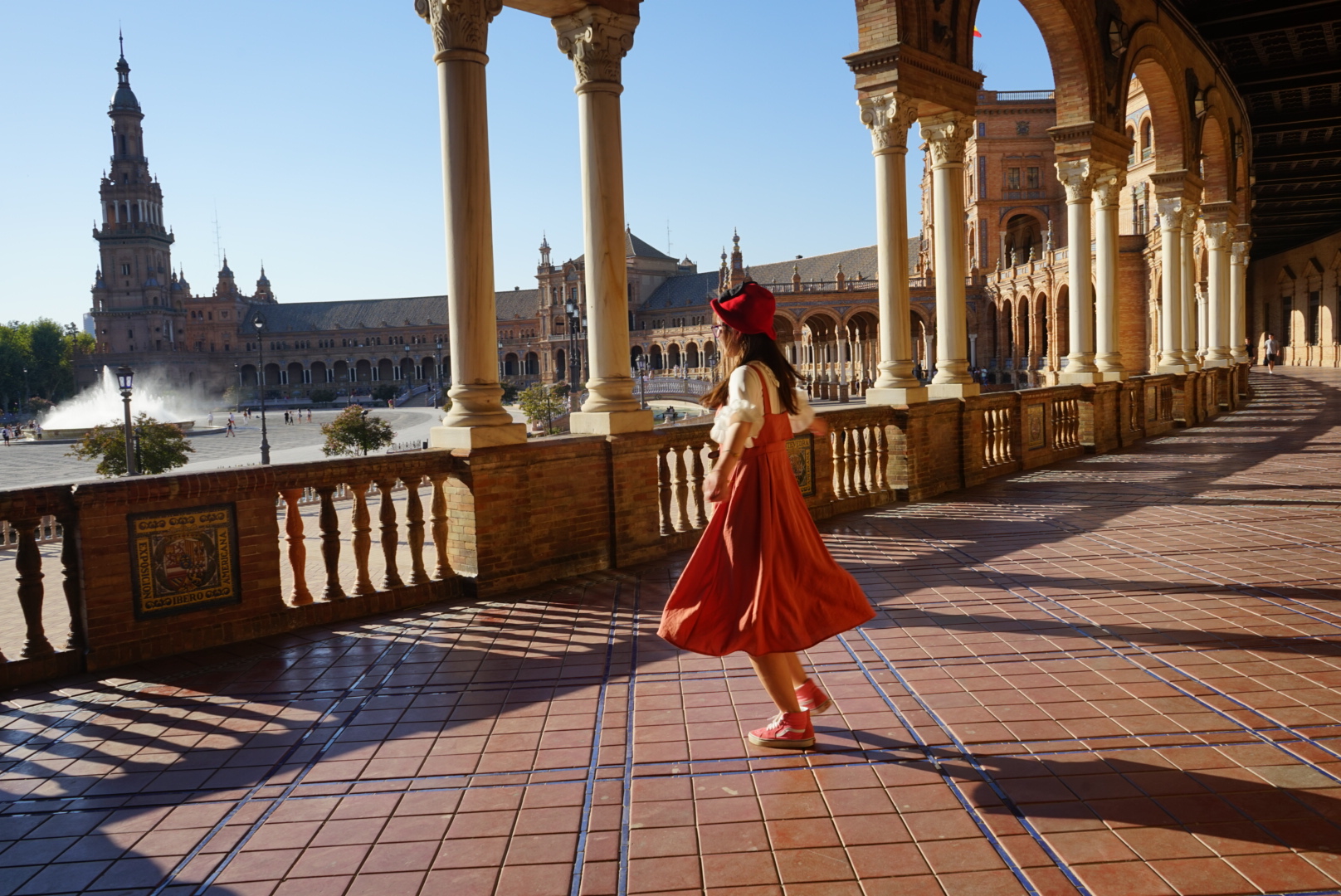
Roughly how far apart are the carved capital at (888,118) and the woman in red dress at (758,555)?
7388 millimetres

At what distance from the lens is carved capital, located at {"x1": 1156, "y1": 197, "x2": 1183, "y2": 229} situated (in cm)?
1939

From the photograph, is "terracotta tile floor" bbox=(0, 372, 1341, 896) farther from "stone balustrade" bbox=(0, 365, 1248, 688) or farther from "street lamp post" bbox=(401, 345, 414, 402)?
"street lamp post" bbox=(401, 345, 414, 402)

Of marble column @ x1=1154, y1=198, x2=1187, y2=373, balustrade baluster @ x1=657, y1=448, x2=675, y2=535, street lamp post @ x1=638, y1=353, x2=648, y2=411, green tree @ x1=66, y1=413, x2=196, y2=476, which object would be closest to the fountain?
green tree @ x1=66, y1=413, x2=196, y2=476

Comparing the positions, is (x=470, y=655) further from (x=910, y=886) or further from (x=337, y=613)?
(x=910, y=886)

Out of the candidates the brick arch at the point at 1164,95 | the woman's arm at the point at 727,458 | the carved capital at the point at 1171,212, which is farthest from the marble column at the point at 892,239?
the carved capital at the point at 1171,212

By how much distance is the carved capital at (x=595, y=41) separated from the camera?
24.7 feet

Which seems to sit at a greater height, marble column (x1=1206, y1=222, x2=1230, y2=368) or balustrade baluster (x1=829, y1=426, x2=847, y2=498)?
marble column (x1=1206, y1=222, x2=1230, y2=368)

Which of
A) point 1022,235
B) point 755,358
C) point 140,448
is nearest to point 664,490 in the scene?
point 755,358

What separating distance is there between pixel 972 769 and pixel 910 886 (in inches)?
34.3

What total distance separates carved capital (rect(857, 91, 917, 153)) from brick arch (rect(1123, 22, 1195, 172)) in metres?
7.91

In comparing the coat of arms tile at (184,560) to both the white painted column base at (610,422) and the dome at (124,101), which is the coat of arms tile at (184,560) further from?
the dome at (124,101)

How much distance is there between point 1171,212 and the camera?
19500 millimetres

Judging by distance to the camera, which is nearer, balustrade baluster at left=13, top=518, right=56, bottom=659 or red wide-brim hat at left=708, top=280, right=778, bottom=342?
red wide-brim hat at left=708, top=280, right=778, bottom=342

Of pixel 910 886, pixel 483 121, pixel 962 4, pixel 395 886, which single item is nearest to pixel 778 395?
pixel 910 886
